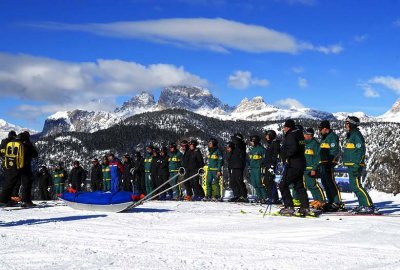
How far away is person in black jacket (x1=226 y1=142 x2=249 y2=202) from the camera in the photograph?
15.5 m

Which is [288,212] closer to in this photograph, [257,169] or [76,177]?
[257,169]

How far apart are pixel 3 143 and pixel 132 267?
946 cm

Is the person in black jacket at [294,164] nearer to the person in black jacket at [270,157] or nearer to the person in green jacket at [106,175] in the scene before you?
the person in black jacket at [270,157]

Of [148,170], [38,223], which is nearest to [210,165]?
[148,170]

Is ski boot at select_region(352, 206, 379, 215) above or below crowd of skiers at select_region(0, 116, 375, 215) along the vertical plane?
below

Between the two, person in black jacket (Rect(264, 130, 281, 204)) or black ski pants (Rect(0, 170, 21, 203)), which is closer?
black ski pants (Rect(0, 170, 21, 203))

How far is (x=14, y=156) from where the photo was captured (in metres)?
12.9

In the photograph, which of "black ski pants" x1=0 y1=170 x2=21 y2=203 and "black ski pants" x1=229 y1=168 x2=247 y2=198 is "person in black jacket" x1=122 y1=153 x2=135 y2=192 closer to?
"black ski pants" x1=229 y1=168 x2=247 y2=198

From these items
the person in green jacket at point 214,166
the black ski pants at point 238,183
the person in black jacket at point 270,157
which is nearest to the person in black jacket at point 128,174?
the person in green jacket at point 214,166

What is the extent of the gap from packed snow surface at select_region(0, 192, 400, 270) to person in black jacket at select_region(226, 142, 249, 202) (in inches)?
182

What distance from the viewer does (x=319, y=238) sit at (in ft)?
24.7

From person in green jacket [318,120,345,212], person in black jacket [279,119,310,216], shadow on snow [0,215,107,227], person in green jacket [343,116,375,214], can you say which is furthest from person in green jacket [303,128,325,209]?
shadow on snow [0,215,107,227]

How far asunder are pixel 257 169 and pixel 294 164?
459 cm

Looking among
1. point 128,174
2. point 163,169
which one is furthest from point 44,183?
point 163,169
